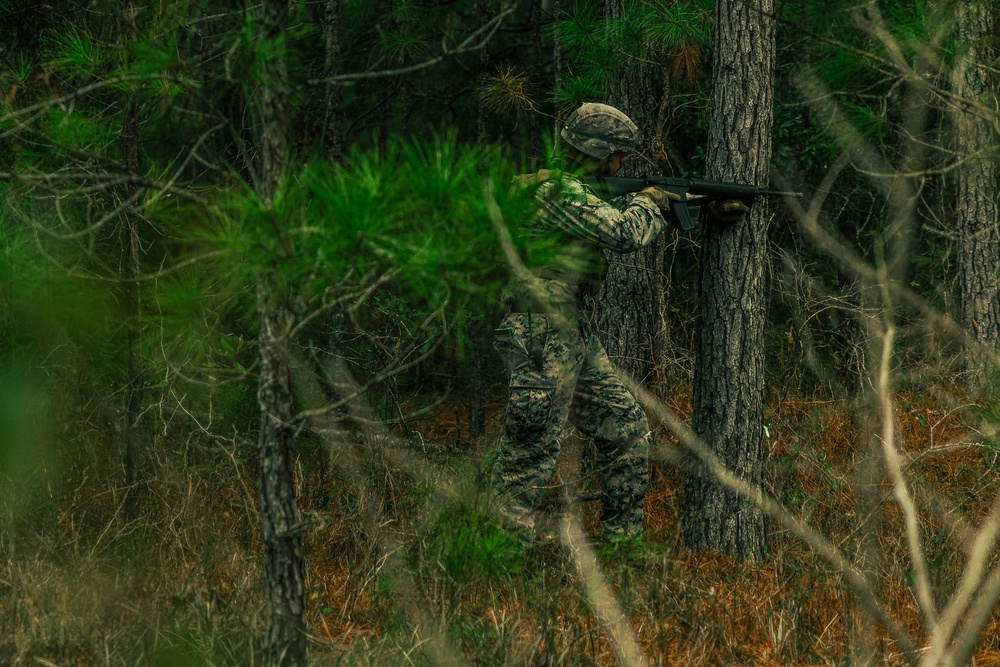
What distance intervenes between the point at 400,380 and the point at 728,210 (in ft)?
7.75

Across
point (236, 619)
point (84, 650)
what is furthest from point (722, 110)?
point (84, 650)

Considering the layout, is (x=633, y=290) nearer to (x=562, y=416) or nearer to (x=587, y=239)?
(x=562, y=416)

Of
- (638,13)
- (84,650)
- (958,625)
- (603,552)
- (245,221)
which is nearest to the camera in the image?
(245,221)

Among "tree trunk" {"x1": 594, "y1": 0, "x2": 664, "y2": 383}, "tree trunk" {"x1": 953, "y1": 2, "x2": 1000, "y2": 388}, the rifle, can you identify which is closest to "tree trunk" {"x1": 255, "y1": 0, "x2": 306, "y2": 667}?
the rifle

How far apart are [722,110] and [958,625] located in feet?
7.64

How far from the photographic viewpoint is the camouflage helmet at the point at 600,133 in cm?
439

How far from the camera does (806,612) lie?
3.70 metres

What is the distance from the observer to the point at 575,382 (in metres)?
4.43

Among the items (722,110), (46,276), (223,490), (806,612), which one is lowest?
(223,490)

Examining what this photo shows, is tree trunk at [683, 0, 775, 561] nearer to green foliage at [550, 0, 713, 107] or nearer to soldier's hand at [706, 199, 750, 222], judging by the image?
soldier's hand at [706, 199, 750, 222]

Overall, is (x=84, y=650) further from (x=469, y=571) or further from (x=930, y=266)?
(x=930, y=266)

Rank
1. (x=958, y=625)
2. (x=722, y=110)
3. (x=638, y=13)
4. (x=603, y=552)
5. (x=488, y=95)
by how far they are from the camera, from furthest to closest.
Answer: (x=488, y=95) < (x=638, y=13) < (x=722, y=110) < (x=603, y=552) < (x=958, y=625)

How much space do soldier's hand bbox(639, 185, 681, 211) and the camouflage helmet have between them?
0.25 meters

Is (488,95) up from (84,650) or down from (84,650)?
up
